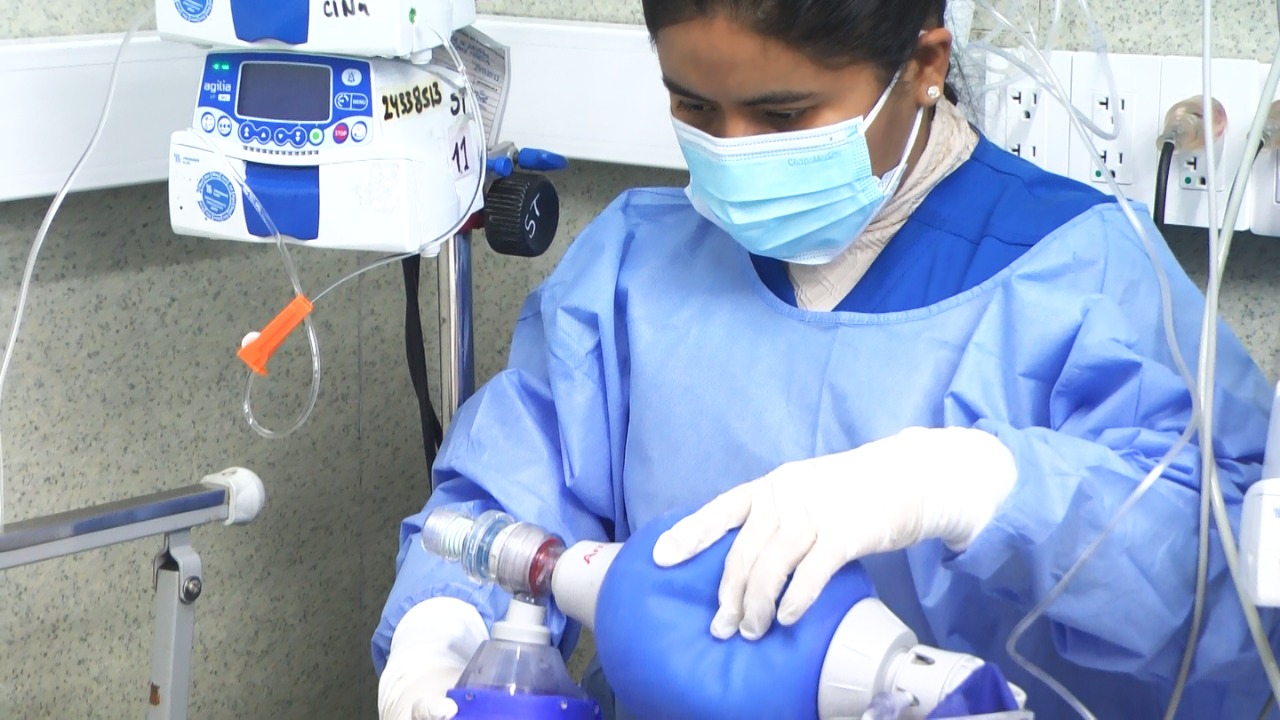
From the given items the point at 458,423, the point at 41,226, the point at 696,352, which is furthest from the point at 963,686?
the point at 41,226

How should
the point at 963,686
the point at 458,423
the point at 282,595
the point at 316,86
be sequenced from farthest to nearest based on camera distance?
1. the point at 282,595
2. the point at 458,423
3. the point at 316,86
4. the point at 963,686

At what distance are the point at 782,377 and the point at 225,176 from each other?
1.73 ft

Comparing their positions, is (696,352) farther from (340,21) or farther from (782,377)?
(340,21)

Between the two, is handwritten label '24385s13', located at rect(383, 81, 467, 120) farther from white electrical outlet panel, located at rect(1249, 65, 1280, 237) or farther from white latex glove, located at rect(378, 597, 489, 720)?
white electrical outlet panel, located at rect(1249, 65, 1280, 237)

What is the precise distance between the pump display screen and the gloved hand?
53 cm

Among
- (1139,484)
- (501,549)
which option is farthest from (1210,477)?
(501,549)

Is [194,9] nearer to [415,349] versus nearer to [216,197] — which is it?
[216,197]

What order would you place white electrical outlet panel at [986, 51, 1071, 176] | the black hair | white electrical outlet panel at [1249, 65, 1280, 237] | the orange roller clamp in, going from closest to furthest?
the black hair, the orange roller clamp, white electrical outlet panel at [1249, 65, 1280, 237], white electrical outlet panel at [986, 51, 1071, 176]

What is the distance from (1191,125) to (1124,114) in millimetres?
85

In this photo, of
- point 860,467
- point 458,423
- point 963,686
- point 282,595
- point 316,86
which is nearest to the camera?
point 963,686

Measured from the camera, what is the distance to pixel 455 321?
4.51 ft

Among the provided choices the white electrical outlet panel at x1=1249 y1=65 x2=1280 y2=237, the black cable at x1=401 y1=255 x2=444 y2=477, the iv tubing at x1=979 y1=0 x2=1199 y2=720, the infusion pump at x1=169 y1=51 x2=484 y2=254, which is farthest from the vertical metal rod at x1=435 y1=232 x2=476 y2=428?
the white electrical outlet panel at x1=1249 y1=65 x2=1280 y2=237

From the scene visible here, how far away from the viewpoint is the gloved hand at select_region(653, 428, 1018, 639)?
31.9 inches

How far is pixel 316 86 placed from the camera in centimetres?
116
